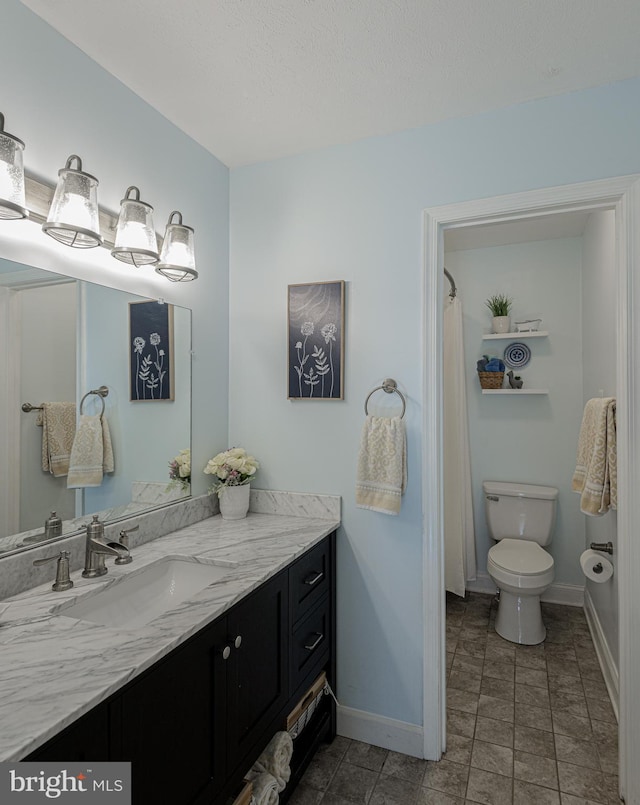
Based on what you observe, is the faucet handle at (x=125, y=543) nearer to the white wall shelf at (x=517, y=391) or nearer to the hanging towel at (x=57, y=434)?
the hanging towel at (x=57, y=434)

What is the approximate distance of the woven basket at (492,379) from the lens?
3.18 metres

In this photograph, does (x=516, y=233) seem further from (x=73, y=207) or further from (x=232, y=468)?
(x=73, y=207)

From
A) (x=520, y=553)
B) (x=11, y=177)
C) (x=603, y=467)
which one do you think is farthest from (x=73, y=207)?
(x=520, y=553)

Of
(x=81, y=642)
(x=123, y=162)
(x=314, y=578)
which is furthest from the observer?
(x=314, y=578)

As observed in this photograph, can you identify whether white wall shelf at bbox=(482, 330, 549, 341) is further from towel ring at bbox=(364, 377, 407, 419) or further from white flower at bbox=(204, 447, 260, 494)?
white flower at bbox=(204, 447, 260, 494)

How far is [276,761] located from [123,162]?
208cm

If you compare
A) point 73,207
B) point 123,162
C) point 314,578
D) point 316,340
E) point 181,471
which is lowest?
point 314,578

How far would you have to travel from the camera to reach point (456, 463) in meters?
3.14

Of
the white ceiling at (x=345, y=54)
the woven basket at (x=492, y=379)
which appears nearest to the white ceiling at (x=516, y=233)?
the woven basket at (x=492, y=379)

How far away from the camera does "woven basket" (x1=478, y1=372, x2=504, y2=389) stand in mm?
3178

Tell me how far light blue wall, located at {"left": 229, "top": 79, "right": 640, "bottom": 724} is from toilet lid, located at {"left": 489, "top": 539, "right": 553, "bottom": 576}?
1.05 m

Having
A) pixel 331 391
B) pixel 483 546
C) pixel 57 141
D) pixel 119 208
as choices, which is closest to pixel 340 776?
pixel 331 391

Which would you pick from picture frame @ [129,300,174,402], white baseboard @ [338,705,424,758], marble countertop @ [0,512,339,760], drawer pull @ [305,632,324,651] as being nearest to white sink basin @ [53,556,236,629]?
marble countertop @ [0,512,339,760]

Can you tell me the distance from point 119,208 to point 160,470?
984 mm
